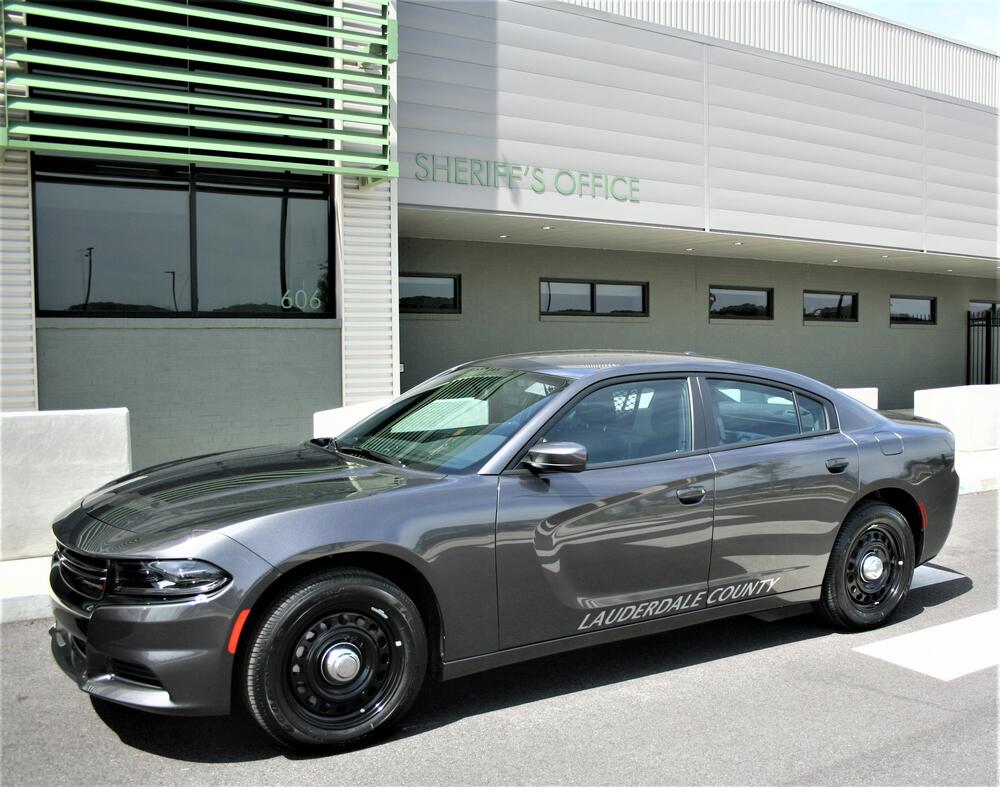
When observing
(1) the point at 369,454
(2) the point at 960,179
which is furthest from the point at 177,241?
(2) the point at 960,179

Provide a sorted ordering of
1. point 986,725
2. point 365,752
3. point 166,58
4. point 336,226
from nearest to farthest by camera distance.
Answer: point 365,752
point 986,725
point 166,58
point 336,226

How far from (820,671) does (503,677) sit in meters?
1.62

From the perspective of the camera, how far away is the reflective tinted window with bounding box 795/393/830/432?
4965mm

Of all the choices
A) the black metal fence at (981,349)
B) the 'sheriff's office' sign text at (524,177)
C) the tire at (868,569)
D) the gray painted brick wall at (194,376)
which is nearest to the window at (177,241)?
the gray painted brick wall at (194,376)

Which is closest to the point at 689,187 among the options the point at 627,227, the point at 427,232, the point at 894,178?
the point at 627,227

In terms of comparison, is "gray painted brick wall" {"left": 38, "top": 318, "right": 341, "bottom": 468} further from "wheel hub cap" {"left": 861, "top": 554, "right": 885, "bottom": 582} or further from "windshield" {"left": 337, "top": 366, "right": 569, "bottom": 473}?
"wheel hub cap" {"left": 861, "top": 554, "right": 885, "bottom": 582}

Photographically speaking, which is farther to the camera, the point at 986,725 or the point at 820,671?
the point at 820,671

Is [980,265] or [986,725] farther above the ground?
[980,265]

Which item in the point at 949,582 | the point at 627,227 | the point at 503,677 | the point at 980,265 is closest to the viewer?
the point at 503,677

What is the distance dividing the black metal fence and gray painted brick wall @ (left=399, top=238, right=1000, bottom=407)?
32 centimetres

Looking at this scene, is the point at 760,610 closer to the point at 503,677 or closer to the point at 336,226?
the point at 503,677

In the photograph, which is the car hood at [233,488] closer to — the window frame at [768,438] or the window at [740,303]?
the window frame at [768,438]

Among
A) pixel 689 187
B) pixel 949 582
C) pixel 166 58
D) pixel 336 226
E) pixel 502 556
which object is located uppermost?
pixel 166 58

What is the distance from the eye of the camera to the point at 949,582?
243 inches
